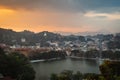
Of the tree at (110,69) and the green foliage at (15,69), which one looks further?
the green foliage at (15,69)

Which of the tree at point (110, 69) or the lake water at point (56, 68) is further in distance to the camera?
the lake water at point (56, 68)

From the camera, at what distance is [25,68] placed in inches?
281

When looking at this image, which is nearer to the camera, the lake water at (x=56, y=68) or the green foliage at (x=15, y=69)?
the green foliage at (x=15, y=69)

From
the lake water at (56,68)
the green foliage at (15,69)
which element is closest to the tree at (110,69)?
the green foliage at (15,69)

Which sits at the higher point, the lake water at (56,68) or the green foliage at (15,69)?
the green foliage at (15,69)

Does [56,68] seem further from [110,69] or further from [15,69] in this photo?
[110,69]

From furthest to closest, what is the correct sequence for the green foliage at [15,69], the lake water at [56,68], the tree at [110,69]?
1. the lake water at [56,68]
2. the green foliage at [15,69]
3. the tree at [110,69]

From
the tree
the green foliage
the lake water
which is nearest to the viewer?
the tree

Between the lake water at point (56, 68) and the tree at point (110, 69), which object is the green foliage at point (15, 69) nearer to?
the lake water at point (56, 68)

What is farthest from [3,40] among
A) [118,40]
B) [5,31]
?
[118,40]

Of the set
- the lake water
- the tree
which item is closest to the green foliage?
the lake water

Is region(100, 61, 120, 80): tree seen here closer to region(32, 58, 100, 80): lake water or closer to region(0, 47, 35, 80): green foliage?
region(0, 47, 35, 80): green foliage

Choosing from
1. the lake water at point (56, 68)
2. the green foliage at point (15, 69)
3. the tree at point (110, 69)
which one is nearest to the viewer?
the tree at point (110, 69)

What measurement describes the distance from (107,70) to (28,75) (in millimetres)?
1647
